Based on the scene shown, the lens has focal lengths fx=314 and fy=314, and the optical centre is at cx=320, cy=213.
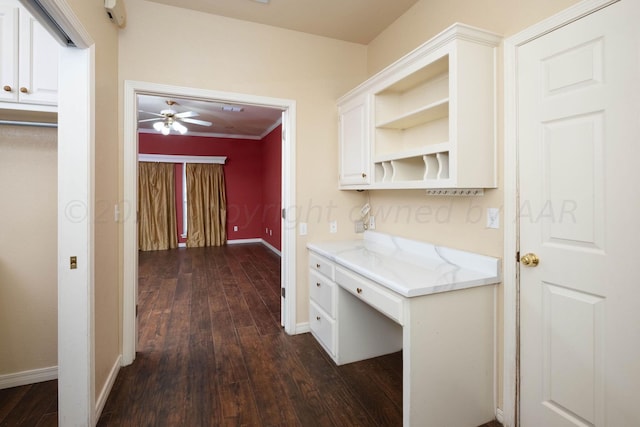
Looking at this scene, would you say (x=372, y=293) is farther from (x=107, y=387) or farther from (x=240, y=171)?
(x=240, y=171)

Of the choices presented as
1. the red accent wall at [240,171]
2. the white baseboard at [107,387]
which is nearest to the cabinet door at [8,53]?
the white baseboard at [107,387]

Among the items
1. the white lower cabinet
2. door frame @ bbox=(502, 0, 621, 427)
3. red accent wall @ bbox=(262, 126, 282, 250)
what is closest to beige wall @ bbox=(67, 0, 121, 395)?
the white lower cabinet

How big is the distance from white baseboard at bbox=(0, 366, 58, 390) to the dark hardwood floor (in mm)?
50

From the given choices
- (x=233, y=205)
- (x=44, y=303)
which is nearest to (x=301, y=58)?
(x=44, y=303)

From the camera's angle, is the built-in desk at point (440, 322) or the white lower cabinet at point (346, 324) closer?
the built-in desk at point (440, 322)

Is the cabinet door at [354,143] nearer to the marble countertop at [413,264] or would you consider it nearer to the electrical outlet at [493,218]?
→ the marble countertop at [413,264]

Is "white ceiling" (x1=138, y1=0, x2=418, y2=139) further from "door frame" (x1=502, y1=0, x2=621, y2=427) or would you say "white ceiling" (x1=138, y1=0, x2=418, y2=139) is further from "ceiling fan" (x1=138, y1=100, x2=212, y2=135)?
"ceiling fan" (x1=138, y1=100, x2=212, y2=135)

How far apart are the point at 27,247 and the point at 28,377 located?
2.87 ft

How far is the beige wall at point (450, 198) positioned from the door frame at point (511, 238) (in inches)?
1.6

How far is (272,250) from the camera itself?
7062 mm

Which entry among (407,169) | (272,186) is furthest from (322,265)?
(272,186)

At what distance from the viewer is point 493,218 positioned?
5.98 feet

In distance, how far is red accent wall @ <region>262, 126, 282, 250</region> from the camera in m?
6.50

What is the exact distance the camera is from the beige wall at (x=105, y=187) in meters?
1.80
